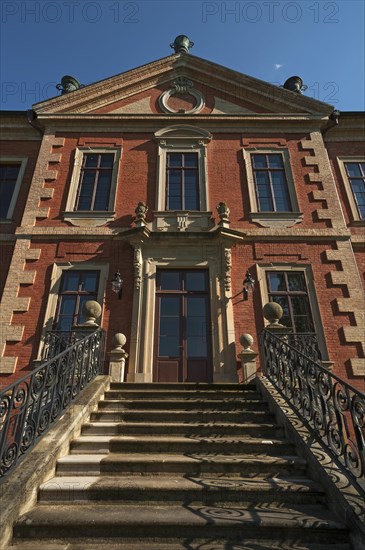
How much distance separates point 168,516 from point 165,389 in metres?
3.57

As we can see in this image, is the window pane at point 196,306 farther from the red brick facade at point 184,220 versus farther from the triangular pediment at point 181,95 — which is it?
the triangular pediment at point 181,95

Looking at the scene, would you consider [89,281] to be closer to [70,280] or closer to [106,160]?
[70,280]

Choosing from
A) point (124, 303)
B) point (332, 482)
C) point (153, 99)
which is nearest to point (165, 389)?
point (124, 303)

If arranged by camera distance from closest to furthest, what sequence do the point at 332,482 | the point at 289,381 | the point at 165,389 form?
the point at 332,482, the point at 289,381, the point at 165,389

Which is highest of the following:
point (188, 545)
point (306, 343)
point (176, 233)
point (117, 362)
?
point (176, 233)

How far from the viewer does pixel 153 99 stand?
42.9ft

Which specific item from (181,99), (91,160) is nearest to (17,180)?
(91,160)

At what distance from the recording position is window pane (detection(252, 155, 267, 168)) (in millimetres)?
11682

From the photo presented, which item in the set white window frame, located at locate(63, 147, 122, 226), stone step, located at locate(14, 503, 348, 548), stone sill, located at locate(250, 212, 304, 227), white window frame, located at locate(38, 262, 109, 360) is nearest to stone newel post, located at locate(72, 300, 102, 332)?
white window frame, located at locate(38, 262, 109, 360)

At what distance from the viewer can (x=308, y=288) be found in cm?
959

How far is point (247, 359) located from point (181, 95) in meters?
10.1

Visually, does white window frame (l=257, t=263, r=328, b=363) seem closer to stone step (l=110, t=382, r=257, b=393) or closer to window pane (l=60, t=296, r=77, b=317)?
stone step (l=110, t=382, r=257, b=393)

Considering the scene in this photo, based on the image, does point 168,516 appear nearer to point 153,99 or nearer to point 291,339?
point 291,339

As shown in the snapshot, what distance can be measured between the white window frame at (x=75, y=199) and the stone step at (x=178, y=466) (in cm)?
737
